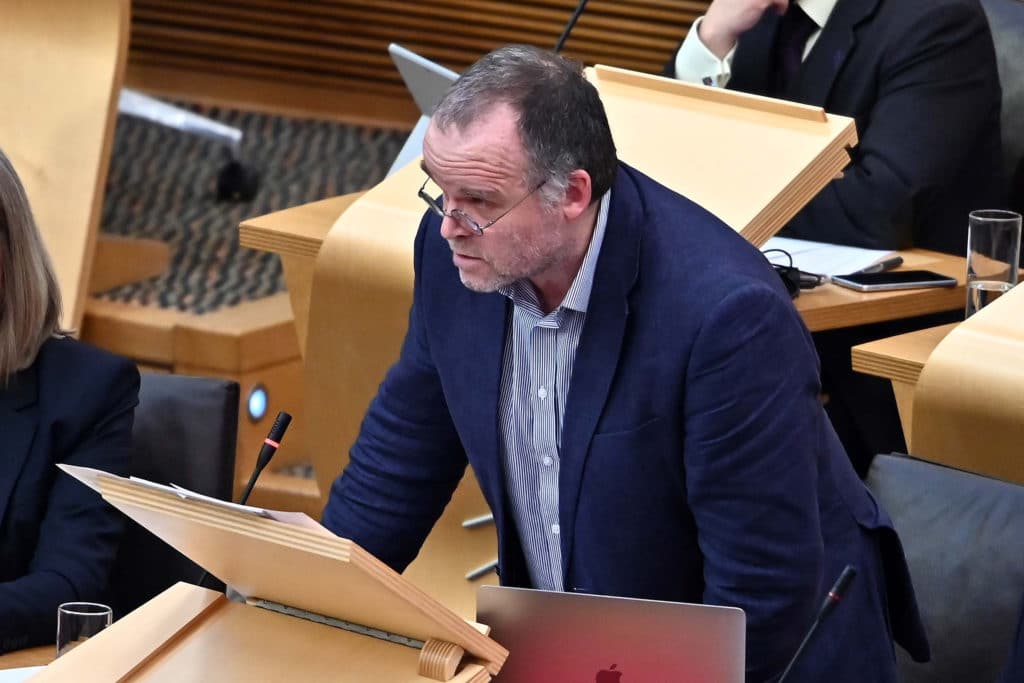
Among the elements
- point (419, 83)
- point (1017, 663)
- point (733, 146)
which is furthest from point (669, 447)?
point (419, 83)

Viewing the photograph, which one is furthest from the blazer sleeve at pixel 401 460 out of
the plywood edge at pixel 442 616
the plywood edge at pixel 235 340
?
the plywood edge at pixel 235 340

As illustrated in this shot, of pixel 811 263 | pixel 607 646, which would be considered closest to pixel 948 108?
pixel 811 263

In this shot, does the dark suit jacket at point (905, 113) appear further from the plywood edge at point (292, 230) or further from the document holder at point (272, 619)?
the document holder at point (272, 619)

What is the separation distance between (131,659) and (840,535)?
780mm

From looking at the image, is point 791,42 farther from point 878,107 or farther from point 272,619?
→ point 272,619

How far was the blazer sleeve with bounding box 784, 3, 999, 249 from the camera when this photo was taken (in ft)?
10.2

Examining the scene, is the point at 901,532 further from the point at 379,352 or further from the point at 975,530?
the point at 379,352

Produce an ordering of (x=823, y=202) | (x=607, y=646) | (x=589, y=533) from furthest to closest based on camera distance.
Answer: (x=823, y=202)
(x=589, y=533)
(x=607, y=646)

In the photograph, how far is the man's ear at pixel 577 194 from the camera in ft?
5.61

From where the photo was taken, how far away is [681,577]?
185 centimetres

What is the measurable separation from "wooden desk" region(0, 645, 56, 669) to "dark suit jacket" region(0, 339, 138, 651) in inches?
4.0

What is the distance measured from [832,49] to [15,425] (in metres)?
1.75

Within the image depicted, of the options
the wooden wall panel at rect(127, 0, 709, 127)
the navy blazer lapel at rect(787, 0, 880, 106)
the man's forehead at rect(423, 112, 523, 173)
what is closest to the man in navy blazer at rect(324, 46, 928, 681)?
the man's forehead at rect(423, 112, 523, 173)

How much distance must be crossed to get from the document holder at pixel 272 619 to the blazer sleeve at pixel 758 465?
1.01ft
